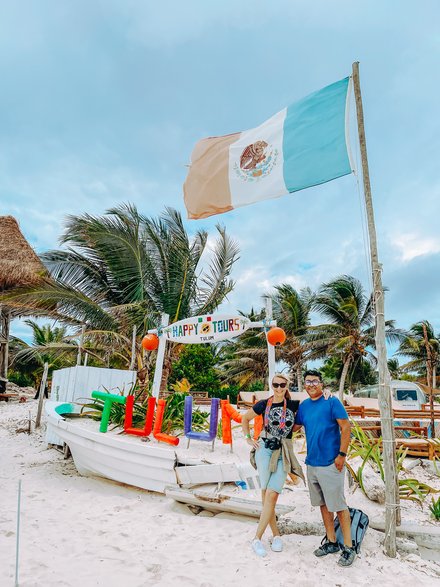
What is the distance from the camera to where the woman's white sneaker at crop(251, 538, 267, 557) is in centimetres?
396

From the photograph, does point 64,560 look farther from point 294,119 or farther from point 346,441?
point 294,119

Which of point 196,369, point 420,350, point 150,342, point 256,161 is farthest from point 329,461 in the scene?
point 420,350

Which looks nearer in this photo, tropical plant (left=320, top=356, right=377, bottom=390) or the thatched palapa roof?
the thatched palapa roof

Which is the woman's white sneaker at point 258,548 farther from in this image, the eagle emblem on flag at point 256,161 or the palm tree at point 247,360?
the palm tree at point 247,360

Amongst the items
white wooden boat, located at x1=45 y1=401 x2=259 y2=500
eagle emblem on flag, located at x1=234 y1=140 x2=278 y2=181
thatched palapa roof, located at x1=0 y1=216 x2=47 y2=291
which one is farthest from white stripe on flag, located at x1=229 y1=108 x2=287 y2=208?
thatched palapa roof, located at x1=0 y1=216 x2=47 y2=291

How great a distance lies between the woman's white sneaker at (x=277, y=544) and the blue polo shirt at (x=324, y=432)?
2.90 feet

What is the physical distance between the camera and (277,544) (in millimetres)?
4047

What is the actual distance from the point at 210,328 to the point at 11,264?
14.3 metres

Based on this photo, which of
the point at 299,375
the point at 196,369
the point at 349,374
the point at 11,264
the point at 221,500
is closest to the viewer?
the point at 221,500

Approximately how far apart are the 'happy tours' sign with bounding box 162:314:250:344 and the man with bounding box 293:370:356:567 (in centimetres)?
354

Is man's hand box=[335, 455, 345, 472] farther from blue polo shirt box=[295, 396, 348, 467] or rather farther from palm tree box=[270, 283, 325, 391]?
palm tree box=[270, 283, 325, 391]

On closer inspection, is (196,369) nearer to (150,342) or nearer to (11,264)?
(11,264)

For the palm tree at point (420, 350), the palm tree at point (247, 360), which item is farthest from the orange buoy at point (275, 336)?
the palm tree at point (420, 350)

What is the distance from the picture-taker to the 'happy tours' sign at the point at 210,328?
296 inches
